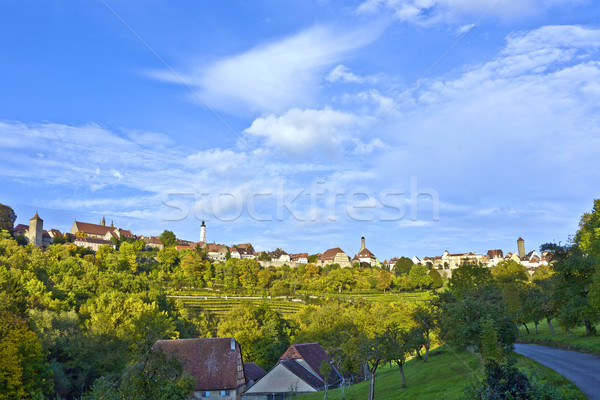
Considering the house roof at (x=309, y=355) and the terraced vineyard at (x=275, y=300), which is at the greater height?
the terraced vineyard at (x=275, y=300)

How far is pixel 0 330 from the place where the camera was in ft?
132

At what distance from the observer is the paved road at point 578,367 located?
66.2 feet

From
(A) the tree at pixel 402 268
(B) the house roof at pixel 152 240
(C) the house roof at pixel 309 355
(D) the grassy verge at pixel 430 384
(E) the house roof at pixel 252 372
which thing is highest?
(B) the house roof at pixel 152 240

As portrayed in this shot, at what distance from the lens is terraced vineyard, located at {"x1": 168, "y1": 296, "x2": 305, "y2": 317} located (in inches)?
3883

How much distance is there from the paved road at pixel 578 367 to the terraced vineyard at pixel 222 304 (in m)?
69.9

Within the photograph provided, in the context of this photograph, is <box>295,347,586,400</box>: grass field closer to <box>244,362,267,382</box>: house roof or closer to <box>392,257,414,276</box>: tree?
<box>244,362,267,382</box>: house roof

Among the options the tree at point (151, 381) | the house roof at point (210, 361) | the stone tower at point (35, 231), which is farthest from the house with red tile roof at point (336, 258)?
the tree at point (151, 381)

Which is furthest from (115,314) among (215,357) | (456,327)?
(456,327)

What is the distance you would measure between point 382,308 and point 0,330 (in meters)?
62.5

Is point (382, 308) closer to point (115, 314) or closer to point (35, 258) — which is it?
point (115, 314)

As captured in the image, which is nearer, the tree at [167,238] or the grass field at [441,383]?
the grass field at [441,383]

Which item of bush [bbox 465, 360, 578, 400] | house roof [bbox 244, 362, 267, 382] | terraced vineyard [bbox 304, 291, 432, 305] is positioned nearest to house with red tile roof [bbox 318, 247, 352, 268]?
terraced vineyard [bbox 304, 291, 432, 305]

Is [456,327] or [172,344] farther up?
[456,327]

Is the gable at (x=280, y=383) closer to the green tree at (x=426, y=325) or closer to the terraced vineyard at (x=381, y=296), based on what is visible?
the green tree at (x=426, y=325)
